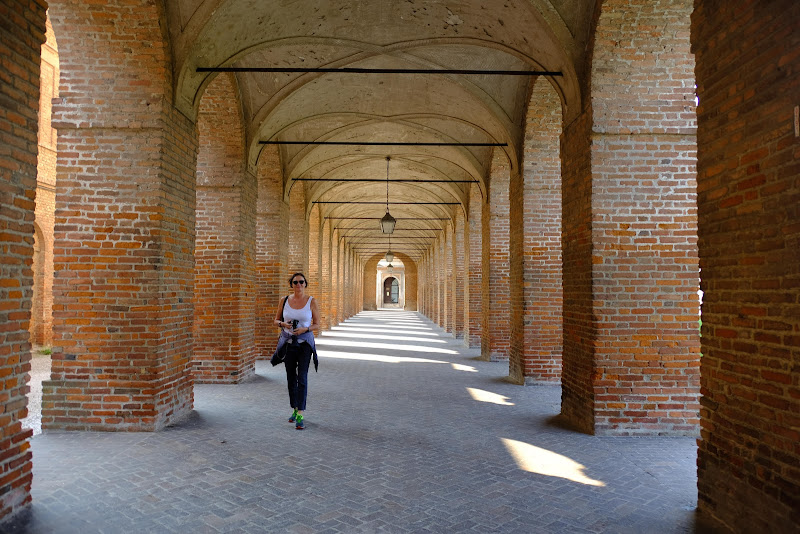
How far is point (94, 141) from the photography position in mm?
5512

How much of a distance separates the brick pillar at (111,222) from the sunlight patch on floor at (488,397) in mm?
4136

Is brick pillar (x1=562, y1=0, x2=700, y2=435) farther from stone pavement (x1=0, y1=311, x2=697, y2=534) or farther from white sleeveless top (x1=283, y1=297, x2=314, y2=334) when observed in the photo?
white sleeveless top (x1=283, y1=297, x2=314, y2=334)

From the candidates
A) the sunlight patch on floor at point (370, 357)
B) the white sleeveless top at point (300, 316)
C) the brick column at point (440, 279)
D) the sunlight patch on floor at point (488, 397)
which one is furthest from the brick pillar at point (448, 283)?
the white sleeveless top at point (300, 316)

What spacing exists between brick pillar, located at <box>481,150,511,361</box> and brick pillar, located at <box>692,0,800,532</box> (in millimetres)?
8069

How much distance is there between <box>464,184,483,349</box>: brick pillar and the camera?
14.9 metres

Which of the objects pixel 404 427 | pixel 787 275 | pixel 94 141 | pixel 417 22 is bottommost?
pixel 404 427

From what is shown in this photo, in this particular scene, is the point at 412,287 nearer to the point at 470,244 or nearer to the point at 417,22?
the point at 470,244

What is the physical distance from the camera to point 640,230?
5539 millimetres

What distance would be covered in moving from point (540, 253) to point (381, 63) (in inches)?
158

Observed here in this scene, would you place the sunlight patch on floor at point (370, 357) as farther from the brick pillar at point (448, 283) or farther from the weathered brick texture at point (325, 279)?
the brick pillar at point (448, 283)

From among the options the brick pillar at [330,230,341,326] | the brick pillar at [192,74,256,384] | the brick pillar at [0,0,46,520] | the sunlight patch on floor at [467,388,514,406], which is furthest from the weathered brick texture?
the brick pillar at [0,0,46,520]

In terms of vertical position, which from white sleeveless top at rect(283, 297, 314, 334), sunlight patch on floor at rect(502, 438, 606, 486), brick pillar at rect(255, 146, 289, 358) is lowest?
sunlight patch on floor at rect(502, 438, 606, 486)

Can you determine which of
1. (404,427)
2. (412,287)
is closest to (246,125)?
(404,427)

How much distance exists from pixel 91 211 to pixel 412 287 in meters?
45.9
